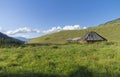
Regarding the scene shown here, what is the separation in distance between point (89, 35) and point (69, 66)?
62.8m

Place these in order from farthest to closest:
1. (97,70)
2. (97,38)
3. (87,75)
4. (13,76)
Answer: (97,38), (97,70), (87,75), (13,76)

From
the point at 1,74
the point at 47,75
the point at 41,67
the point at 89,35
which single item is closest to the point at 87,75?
the point at 47,75

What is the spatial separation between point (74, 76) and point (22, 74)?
2.66 metres

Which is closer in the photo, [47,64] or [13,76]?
[13,76]

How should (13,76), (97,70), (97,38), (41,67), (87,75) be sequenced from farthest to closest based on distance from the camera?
(97,38) → (41,67) → (97,70) → (87,75) → (13,76)

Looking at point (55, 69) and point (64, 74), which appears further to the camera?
point (55, 69)

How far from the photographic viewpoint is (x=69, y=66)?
13.9 metres

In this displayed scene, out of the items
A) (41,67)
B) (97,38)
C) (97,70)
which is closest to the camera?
(97,70)

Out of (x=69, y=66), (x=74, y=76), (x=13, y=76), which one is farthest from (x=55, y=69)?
(x=13, y=76)

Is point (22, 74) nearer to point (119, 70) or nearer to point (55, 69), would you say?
point (55, 69)

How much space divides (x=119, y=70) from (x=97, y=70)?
4.25 ft

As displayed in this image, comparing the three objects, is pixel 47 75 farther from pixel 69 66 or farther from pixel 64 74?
pixel 69 66

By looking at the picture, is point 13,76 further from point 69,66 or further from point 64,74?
point 69,66

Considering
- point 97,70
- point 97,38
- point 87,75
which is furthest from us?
point 97,38
